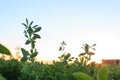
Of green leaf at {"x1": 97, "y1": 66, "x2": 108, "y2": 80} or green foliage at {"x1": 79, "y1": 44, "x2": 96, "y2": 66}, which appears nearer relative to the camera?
green leaf at {"x1": 97, "y1": 66, "x2": 108, "y2": 80}

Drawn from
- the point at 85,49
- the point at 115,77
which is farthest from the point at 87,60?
the point at 115,77

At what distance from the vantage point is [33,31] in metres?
5.65

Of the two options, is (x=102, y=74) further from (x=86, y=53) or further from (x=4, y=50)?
(x=86, y=53)

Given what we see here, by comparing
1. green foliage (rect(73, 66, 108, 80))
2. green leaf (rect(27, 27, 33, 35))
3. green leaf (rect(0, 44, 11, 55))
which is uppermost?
green leaf (rect(27, 27, 33, 35))

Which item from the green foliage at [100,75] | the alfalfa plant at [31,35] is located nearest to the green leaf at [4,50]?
the green foliage at [100,75]

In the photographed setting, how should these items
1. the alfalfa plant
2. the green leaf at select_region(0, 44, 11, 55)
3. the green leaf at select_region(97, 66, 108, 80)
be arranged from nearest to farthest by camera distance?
the green leaf at select_region(0, 44, 11, 55) < the green leaf at select_region(97, 66, 108, 80) < the alfalfa plant

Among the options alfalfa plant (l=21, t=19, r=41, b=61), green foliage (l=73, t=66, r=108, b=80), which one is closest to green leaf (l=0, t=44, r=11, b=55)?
green foliage (l=73, t=66, r=108, b=80)

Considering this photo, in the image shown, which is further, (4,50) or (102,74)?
(102,74)

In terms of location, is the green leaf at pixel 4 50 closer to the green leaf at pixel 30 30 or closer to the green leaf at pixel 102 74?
the green leaf at pixel 102 74

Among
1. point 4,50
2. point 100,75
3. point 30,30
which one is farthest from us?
point 30,30

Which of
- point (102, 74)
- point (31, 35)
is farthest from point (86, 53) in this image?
point (102, 74)

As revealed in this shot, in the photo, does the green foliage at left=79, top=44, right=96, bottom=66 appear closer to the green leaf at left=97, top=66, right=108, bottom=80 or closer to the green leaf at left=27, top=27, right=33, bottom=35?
the green leaf at left=27, top=27, right=33, bottom=35

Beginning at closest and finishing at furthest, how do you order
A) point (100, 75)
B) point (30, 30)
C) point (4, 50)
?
point (4, 50) < point (100, 75) < point (30, 30)

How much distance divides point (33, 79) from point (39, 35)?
1104 millimetres
